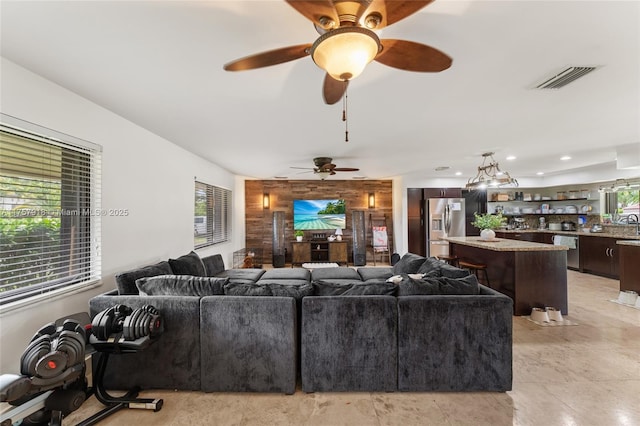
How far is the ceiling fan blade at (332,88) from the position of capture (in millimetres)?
1746

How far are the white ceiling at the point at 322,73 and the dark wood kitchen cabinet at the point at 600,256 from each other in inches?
115

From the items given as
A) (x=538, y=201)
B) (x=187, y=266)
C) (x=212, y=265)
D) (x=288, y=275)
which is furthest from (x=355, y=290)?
(x=538, y=201)

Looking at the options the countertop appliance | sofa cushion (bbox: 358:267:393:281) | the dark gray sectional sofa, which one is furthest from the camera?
the countertop appliance

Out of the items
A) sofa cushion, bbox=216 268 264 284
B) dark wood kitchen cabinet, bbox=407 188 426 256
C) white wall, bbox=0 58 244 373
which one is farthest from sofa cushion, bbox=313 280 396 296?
dark wood kitchen cabinet, bbox=407 188 426 256

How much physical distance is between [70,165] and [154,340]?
1.74 m

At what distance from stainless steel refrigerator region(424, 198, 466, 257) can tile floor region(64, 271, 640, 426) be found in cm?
467

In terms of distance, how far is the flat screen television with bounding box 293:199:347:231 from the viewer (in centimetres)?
779

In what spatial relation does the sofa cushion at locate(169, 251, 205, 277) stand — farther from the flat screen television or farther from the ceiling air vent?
the flat screen television

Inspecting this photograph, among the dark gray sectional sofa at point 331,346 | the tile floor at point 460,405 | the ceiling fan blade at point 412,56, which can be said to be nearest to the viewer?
the ceiling fan blade at point 412,56

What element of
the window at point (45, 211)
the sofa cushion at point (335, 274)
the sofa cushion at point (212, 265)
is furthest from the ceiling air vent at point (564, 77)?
the sofa cushion at point (212, 265)

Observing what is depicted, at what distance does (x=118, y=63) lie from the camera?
1935 millimetres

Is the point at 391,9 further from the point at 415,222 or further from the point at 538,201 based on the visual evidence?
the point at 538,201

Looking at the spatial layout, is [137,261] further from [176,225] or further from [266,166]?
[266,166]

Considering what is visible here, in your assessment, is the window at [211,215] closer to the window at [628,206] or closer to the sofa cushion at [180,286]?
the sofa cushion at [180,286]
